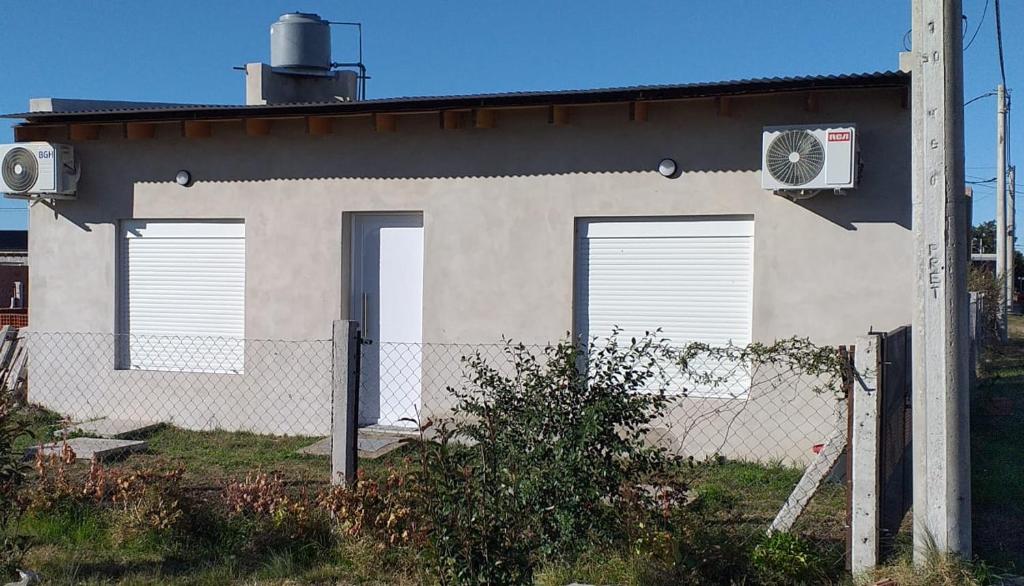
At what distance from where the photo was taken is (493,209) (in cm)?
941

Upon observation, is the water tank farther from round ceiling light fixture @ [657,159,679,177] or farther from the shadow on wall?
round ceiling light fixture @ [657,159,679,177]

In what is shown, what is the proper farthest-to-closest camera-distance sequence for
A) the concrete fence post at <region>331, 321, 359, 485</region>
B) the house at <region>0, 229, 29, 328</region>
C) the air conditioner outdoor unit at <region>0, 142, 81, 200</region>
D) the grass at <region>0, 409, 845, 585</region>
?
the house at <region>0, 229, 29, 328</region> → the air conditioner outdoor unit at <region>0, 142, 81, 200</region> → the concrete fence post at <region>331, 321, 359, 485</region> → the grass at <region>0, 409, 845, 585</region>

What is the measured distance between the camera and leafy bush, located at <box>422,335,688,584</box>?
14.8 feet

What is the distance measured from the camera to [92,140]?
35.3ft

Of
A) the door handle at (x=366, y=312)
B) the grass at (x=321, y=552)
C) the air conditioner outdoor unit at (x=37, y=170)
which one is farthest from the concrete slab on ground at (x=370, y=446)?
the air conditioner outdoor unit at (x=37, y=170)

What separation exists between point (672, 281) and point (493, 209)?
1.79 metres

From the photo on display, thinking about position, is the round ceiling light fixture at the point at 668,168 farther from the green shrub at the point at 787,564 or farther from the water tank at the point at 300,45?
the water tank at the point at 300,45

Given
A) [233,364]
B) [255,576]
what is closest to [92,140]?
[233,364]

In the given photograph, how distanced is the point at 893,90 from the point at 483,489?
5346mm

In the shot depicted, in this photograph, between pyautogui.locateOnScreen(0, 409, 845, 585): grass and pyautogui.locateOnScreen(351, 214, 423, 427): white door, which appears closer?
pyautogui.locateOnScreen(0, 409, 845, 585): grass

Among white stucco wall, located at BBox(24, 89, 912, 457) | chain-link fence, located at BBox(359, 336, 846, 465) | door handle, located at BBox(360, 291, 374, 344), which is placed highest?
white stucco wall, located at BBox(24, 89, 912, 457)

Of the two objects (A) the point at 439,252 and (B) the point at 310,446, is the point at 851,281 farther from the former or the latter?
(B) the point at 310,446

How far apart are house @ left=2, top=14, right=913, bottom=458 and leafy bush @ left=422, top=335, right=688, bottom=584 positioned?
396 centimetres

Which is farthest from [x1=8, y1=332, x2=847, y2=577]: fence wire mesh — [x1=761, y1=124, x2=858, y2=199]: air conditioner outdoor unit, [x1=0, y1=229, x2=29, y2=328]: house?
[x1=0, y1=229, x2=29, y2=328]: house
